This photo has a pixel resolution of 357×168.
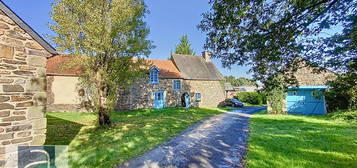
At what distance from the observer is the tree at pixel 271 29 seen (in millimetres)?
3918

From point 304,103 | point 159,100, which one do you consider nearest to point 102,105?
point 159,100

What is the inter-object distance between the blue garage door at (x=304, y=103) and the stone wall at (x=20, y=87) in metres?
18.7

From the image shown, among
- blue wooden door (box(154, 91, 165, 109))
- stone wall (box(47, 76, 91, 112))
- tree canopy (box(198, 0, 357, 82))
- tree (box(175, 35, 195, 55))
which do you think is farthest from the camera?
tree (box(175, 35, 195, 55))

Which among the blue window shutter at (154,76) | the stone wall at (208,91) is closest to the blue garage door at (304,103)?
the stone wall at (208,91)

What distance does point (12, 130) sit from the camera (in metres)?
4.61

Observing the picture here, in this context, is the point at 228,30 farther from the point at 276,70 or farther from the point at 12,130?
the point at 12,130

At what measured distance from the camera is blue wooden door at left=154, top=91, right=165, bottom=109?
20870 mm

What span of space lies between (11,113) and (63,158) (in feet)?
6.08

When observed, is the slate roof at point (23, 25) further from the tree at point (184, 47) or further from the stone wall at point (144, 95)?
the tree at point (184, 47)

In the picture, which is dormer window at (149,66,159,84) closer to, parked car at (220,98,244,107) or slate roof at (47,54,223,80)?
slate roof at (47,54,223,80)

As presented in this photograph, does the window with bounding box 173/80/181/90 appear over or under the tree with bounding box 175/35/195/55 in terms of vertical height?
under

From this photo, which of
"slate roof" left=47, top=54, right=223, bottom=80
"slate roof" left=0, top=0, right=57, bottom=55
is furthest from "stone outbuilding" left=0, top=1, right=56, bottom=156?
"slate roof" left=47, top=54, right=223, bottom=80

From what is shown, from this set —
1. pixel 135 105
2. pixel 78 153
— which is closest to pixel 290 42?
pixel 78 153

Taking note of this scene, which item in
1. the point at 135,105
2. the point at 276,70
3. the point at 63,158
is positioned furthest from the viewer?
the point at 135,105
